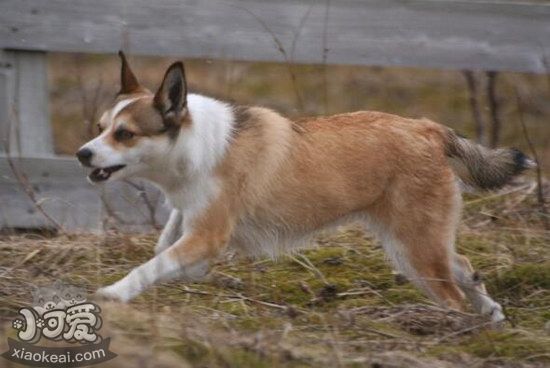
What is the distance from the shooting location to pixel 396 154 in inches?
276

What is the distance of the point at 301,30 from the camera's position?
335 inches

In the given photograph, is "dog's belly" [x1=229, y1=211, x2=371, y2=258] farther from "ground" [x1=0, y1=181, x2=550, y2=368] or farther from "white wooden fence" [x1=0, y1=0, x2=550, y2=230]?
"white wooden fence" [x1=0, y1=0, x2=550, y2=230]

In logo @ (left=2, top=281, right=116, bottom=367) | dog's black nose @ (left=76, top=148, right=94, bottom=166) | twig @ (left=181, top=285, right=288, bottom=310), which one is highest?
dog's black nose @ (left=76, top=148, right=94, bottom=166)

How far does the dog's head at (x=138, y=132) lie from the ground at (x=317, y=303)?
73 centimetres

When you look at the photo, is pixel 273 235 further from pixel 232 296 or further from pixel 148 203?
pixel 148 203

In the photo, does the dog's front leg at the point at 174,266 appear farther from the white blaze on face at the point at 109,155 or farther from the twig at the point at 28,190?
the twig at the point at 28,190

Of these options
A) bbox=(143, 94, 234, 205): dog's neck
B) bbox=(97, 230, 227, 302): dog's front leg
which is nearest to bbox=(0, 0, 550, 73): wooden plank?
bbox=(143, 94, 234, 205): dog's neck

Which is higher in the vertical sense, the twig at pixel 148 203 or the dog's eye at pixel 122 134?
the dog's eye at pixel 122 134

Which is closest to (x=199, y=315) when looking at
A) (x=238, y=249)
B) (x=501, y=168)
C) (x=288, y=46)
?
(x=238, y=249)

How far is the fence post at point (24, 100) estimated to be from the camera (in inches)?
327

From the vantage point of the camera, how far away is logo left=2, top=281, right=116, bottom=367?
5.36 m

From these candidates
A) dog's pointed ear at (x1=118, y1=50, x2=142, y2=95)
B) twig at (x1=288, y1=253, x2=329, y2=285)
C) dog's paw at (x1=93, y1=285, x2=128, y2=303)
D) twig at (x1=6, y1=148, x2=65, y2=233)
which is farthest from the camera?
twig at (x1=6, y1=148, x2=65, y2=233)

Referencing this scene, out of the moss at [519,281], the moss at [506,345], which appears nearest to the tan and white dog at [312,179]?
the moss at [519,281]

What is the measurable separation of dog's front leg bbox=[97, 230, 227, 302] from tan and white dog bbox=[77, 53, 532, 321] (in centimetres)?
1
